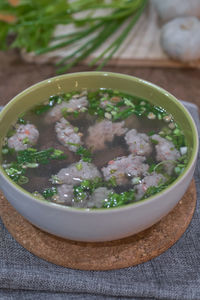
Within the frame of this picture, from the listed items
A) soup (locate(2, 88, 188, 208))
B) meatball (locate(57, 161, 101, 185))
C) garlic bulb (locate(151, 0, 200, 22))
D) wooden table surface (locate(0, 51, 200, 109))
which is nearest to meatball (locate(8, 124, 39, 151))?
soup (locate(2, 88, 188, 208))

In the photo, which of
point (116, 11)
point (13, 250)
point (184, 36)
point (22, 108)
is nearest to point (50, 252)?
point (13, 250)

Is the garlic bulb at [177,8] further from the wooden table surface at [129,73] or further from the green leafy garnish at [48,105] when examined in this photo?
the green leafy garnish at [48,105]

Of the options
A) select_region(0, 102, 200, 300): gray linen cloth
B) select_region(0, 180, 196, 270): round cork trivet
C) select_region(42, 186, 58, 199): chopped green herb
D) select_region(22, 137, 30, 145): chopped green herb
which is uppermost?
select_region(22, 137, 30, 145): chopped green herb

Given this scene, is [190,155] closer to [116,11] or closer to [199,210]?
[199,210]

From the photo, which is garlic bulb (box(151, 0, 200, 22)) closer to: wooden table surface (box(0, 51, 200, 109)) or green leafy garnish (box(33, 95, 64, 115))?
wooden table surface (box(0, 51, 200, 109))

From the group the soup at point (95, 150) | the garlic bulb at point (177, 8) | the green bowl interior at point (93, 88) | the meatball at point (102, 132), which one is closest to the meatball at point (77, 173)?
the soup at point (95, 150)

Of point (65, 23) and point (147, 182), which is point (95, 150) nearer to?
point (147, 182)
